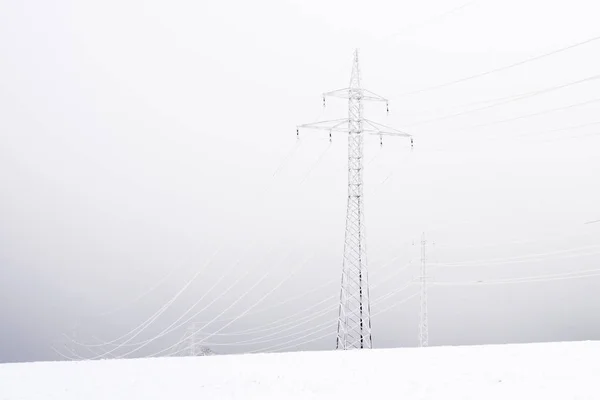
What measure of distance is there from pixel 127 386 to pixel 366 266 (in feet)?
49.1

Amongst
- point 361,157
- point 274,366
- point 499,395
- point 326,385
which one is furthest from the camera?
point 361,157

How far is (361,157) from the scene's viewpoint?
25375 millimetres

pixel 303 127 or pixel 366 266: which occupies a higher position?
pixel 303 127

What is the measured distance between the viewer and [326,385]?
9.09m

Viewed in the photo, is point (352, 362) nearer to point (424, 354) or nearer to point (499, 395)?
point (424, 354)

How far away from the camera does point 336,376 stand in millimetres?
9766

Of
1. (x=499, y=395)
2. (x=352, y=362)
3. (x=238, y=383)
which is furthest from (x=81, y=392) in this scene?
(x=499, y=395)

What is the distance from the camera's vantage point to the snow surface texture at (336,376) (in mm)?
8570

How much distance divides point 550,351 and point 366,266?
12.3 metres

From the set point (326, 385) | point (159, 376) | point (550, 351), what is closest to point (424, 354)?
point (550, 351)

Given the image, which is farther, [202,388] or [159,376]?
[159,376]

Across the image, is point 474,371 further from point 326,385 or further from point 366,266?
point 366,266

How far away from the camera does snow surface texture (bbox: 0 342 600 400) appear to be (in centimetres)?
857

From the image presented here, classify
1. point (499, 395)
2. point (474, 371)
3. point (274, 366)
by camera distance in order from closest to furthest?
1. point (499, 395)
2. point (474, 371)
3. point (274, 366)
